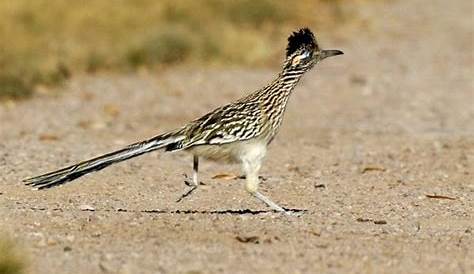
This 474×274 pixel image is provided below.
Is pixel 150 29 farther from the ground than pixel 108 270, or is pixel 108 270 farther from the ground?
pixel 108 270

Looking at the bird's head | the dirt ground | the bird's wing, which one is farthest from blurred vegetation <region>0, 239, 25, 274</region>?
the bird's head

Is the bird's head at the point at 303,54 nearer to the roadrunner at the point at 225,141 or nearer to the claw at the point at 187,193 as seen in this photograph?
the roadrunner at the point at 225,141

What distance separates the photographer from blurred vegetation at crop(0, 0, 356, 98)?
802 inches

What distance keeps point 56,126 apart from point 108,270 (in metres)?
8.64

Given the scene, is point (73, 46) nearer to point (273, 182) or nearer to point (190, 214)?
point (273, 182)

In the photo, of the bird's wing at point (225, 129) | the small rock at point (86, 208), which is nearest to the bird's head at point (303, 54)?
the bird's wing at point (225, 129)

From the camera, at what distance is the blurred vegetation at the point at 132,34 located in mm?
20375

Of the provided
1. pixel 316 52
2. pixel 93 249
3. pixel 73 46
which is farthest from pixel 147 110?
pixel 93 249

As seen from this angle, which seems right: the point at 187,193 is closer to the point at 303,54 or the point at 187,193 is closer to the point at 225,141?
the point at 225,141

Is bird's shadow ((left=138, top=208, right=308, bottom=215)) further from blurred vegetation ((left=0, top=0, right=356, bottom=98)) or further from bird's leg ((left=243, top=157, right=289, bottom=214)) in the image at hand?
blurred vegetation ((left=0, top=0, right=356, bottom=98))

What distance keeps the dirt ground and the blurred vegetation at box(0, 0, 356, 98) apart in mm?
676

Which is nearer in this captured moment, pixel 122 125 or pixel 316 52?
pixel 316 52

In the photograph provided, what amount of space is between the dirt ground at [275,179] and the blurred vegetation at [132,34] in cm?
68

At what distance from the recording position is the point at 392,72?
2102 cm
